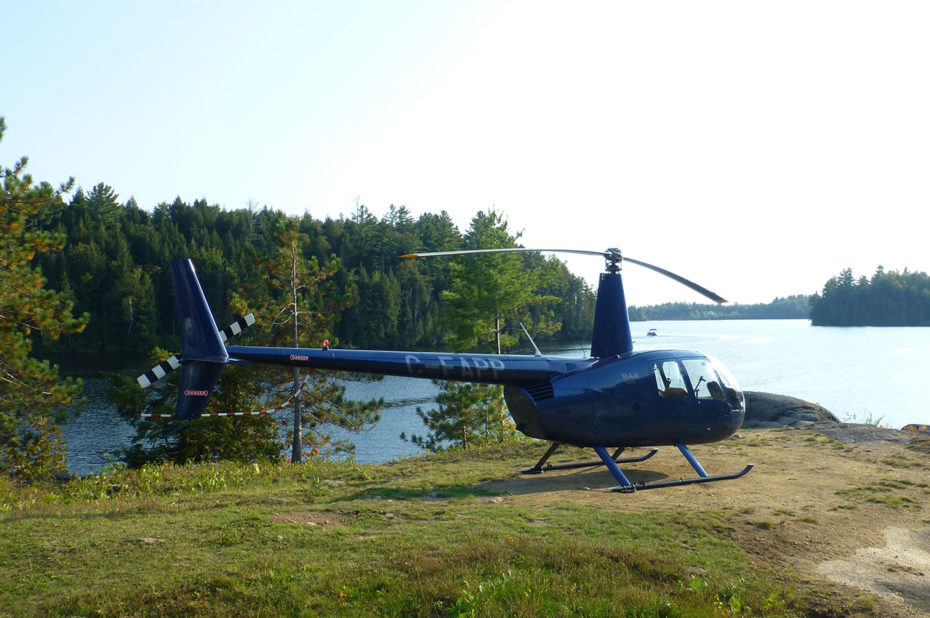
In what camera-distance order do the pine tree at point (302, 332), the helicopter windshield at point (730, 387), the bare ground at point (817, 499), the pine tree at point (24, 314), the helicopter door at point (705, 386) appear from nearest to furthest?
1. the bare ground at point (817, 499)
2. the helicopter door at point (705, 386)
3. the helicopter windshield at point (730, 387)
4. the pine tree at point (24, 314)
5. the pine tree at point (302, 332)

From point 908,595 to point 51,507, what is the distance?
11552mm

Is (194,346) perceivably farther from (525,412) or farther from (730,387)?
(730,387)

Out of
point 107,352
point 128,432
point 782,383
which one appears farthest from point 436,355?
point 107,352

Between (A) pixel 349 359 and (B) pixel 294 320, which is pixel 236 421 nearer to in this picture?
Result: (B) pixel 294 320

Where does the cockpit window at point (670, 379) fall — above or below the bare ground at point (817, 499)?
above

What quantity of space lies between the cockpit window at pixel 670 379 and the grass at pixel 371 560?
246 centimetres

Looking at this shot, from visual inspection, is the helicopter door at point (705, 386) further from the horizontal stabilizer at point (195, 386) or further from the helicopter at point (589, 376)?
the horizontal stabilizer at point (195, 386)

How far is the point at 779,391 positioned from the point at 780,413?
28.8 m

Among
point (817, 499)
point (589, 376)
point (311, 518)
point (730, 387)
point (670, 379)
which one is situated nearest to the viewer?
point (311, 518)

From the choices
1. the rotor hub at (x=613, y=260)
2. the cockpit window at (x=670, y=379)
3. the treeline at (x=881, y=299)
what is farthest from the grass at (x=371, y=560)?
the treeline at (x=881, y=299)

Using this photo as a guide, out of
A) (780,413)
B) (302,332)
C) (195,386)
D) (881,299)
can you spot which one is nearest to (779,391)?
(780,413)

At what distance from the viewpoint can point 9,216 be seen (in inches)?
672

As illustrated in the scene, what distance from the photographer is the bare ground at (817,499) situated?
7254 mm

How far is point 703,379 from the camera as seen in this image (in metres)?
11.5
